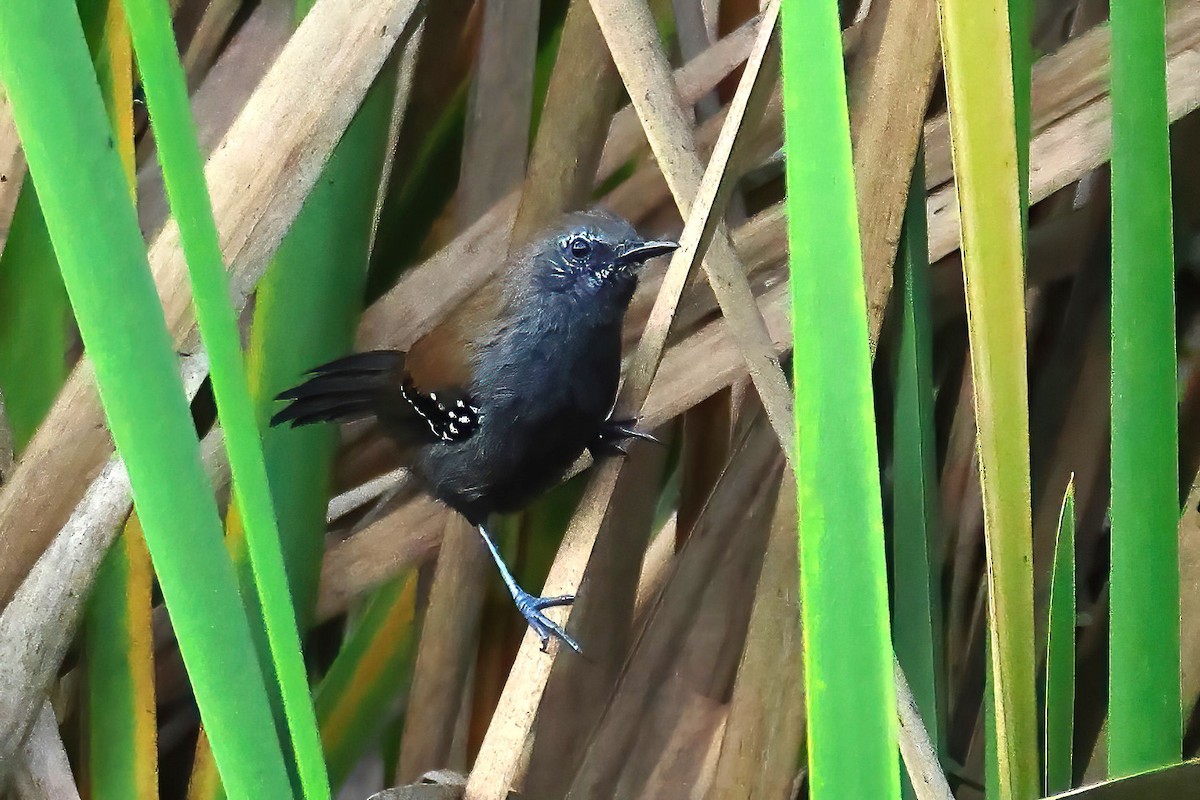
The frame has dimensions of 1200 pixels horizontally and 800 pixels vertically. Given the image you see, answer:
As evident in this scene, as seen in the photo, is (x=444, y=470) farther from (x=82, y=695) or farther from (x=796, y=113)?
(x=796, y=113)

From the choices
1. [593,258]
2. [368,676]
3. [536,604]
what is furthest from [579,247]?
[368,676]

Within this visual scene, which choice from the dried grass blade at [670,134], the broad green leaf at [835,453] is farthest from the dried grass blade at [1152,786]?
the dried grass blade at [670,134]

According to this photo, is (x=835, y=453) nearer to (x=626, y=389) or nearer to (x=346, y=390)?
(x=626, y=389)

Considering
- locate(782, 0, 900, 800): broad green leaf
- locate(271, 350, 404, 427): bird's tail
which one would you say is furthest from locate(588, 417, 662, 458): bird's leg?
locate(782, 0, 900, 800): broad green leaf

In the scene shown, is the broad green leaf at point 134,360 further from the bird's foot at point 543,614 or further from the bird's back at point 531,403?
the bird's back at point 531,403

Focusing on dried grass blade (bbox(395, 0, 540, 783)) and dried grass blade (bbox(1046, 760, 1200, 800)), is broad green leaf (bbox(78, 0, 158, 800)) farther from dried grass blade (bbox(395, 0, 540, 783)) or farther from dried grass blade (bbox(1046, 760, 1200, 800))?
dried grass blade (bbox(1046, 760, 1200, 800))
